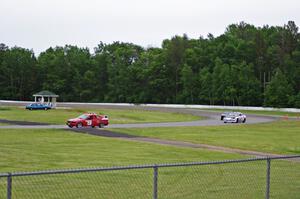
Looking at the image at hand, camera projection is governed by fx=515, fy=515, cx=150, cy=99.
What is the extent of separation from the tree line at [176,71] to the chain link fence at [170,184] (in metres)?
88.4

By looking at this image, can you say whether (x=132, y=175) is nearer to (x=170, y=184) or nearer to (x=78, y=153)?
(x=170, y=184)

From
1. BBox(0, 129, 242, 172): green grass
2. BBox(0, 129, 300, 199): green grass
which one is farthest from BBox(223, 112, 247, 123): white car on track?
BBox(0, 129, 300, 199): green grass

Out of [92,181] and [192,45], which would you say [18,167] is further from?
[192,45]

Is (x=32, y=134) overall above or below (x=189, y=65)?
below

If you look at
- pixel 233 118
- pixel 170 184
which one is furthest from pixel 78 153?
pixel 233 118

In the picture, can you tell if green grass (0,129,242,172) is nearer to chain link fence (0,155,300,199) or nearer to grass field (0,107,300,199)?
grass field (0,107,300,199)

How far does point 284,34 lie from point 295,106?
79.1 feet

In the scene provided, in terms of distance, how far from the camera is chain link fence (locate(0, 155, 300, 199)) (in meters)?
12.6

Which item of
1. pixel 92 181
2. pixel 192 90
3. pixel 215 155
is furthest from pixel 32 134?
pixel 192 90

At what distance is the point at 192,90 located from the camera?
123812mm

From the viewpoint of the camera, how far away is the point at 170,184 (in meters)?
14.6

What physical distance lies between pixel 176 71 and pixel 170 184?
117782mm

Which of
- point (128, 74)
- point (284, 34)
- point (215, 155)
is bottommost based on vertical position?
point (215, 155)

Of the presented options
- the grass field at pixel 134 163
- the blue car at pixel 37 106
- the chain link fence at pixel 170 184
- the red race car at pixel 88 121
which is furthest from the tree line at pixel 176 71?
the chain link fence at pixel 170 184
